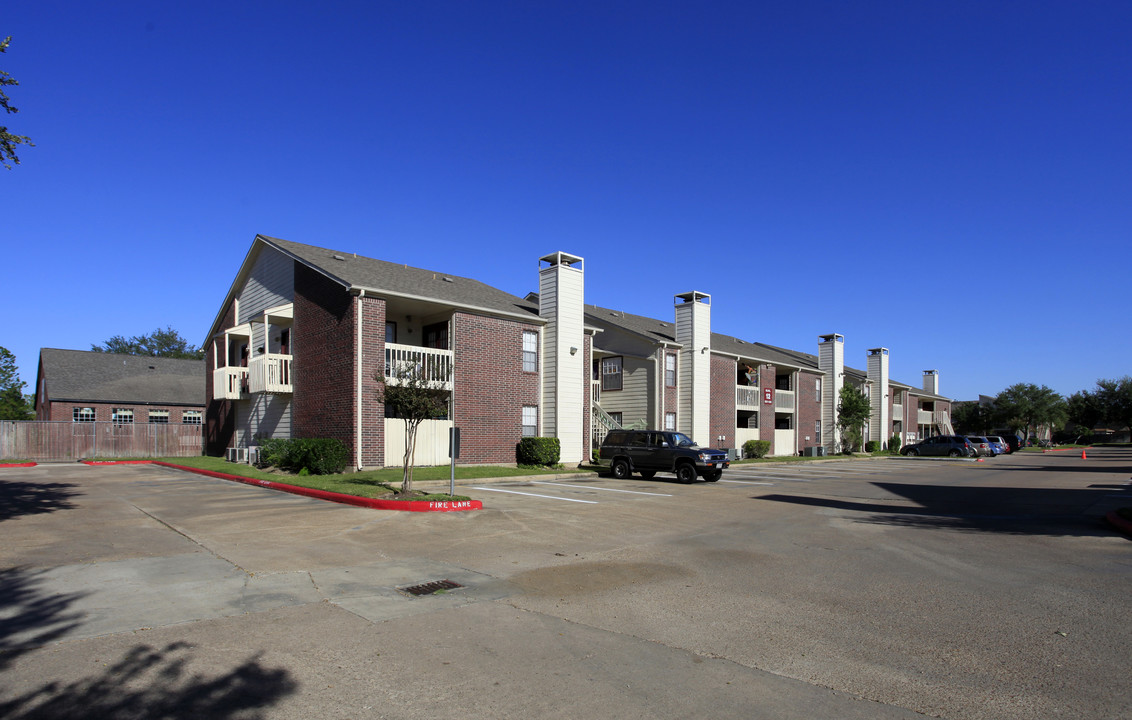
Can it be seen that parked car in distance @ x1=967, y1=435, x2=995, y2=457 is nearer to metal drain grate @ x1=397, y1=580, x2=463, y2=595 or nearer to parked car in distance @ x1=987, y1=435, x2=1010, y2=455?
parked car in distance @ x1=987, y1=435, x2=1010, y2=455

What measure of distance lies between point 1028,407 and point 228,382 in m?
81.0

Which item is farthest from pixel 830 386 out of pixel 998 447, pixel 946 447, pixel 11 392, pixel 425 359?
pixel 11 392

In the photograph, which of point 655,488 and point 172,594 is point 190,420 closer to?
point 655,488

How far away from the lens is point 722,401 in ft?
124

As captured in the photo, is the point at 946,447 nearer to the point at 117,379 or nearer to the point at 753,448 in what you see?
the point at 753,448

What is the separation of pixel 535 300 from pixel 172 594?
31.3m

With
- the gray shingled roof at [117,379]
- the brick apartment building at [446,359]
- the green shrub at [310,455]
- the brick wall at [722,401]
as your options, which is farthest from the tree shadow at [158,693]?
the gray shingled roof at [117,379]

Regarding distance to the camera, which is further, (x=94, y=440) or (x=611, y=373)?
(x=611, y=373)

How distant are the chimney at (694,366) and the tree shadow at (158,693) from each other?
31125 millimetres

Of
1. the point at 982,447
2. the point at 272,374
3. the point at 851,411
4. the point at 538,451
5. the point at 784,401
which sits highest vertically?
the point at 272,374

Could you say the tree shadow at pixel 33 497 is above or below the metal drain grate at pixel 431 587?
below

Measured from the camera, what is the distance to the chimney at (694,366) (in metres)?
35.1

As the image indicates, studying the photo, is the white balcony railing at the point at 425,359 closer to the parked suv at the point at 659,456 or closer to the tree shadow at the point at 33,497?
the parked suv at the point at 659,456

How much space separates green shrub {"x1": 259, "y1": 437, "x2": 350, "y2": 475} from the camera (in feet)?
68.9
